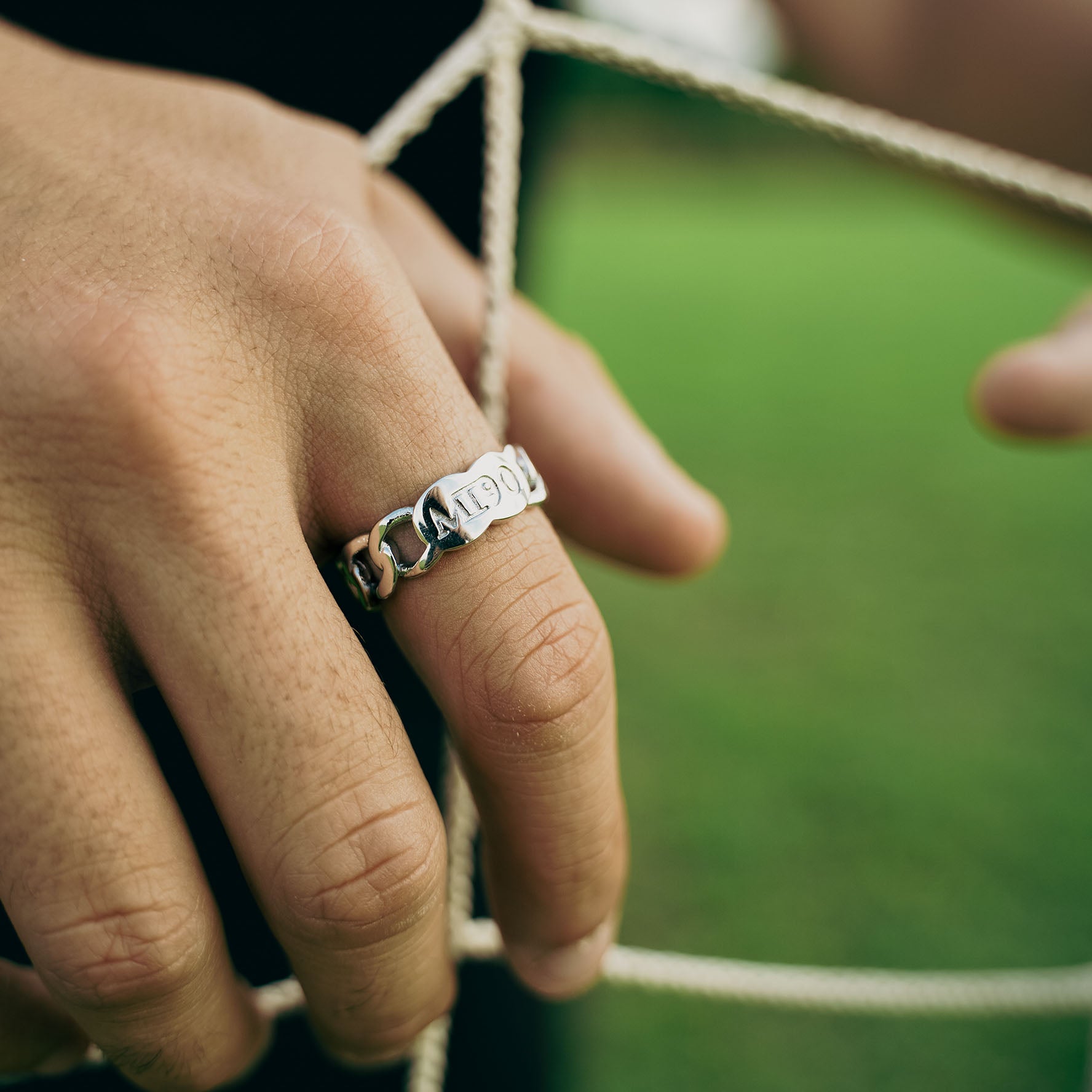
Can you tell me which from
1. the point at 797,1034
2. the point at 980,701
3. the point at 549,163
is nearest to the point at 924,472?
the point at 980,701

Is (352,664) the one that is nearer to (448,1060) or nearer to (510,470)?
(510,470)

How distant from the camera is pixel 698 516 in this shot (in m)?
0.60

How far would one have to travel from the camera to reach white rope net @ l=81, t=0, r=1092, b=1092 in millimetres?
587

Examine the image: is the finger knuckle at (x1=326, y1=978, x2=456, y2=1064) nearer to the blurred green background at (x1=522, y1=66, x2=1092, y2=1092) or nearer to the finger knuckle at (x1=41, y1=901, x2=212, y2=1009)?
the finger knuckle at (x1=41, y1=901, x2=212, y2=1009)

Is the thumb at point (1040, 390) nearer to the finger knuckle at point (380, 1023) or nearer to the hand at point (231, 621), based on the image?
the hand at point (231, 621)

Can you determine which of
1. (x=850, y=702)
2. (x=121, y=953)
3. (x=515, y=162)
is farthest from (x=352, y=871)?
(x=850, y=702)

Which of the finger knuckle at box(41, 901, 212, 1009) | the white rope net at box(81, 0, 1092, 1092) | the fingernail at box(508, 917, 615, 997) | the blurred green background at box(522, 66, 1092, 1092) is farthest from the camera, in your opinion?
the blurred green background at box(522, 66, 1092, 1092)

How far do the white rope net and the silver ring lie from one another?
140 mm

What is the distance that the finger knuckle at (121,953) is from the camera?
355 millimetres

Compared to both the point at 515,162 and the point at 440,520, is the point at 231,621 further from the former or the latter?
the point at 515,162

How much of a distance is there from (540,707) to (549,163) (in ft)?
2.48

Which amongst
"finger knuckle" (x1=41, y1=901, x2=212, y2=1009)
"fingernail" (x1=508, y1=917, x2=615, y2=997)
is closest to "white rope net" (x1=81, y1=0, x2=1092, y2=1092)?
"fingernail" (x1=508, y1=917, x2=615, y2=997)

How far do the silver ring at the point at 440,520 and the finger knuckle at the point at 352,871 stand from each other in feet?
0.30

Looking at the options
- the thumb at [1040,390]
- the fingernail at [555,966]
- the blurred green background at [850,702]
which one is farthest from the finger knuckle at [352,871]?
the blurred green background at [850,702]
